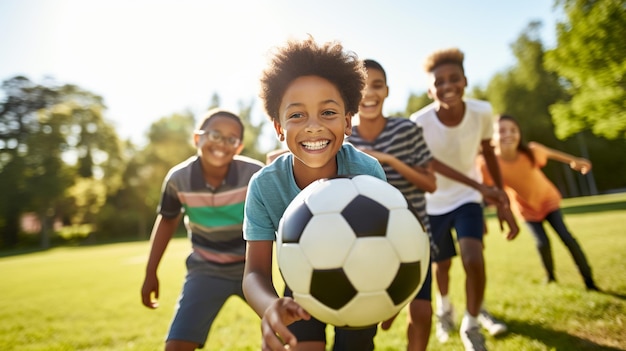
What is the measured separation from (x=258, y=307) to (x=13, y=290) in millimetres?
12832

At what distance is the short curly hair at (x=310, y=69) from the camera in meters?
2.15

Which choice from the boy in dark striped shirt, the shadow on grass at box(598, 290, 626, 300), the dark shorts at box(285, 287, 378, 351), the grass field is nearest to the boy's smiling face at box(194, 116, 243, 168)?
the boy in dark striped shirt

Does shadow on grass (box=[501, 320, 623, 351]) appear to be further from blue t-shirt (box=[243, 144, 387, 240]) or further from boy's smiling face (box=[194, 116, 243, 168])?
boy's smiling face (box=[194, 116, 243, 168])

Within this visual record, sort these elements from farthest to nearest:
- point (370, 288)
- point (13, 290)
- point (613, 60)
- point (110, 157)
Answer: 1. point (110, 157)
2. point (613, 60)
3. point (13, 290)
4. point (370, 288)

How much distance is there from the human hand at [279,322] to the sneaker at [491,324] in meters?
3.20

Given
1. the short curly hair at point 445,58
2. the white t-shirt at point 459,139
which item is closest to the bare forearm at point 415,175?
the white t-shirt at point 459,139

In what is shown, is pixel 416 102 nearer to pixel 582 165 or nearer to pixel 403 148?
pixel 582 165

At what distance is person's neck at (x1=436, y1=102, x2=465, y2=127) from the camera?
4086 mm

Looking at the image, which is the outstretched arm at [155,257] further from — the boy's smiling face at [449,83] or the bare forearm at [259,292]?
the boy's smiling face at [449,83]

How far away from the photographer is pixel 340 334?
229cm

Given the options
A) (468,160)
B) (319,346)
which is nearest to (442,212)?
(468,160)

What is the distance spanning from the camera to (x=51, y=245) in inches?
1597

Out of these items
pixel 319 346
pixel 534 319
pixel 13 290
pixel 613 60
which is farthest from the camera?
pixel 613 60

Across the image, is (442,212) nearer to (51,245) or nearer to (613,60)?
(613,60)
